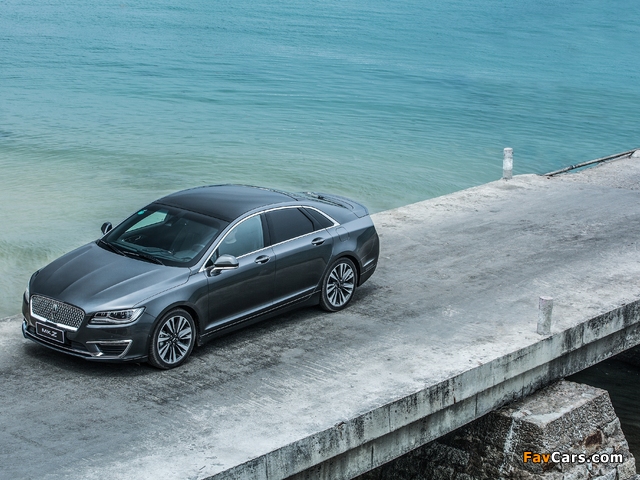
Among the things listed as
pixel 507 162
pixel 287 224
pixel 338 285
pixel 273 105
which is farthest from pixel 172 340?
pixel 273 105

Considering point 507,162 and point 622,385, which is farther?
point 507,162

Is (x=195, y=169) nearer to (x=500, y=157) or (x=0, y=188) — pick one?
(x=0, y=188)

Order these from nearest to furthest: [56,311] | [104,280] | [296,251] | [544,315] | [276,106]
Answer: [56,311] < [104,280] < [544,315] < [296,251] < [276,106]

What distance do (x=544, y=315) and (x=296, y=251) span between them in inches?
110

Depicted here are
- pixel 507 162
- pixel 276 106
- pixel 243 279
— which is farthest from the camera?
pixel 276 106

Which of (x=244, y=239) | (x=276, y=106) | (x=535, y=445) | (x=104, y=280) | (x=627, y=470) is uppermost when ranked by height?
(x=244, y=239)

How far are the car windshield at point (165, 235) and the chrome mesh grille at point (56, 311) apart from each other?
3.23ft

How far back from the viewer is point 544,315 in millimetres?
9891

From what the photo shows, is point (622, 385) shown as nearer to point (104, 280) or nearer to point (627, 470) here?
point (627, 470)

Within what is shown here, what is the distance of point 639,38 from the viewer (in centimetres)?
7794

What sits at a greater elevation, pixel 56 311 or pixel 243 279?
pixel 243 279

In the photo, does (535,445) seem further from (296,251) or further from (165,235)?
(165,235)

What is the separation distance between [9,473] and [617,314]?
23.3 ft

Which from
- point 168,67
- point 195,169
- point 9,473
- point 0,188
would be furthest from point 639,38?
point 9,473
